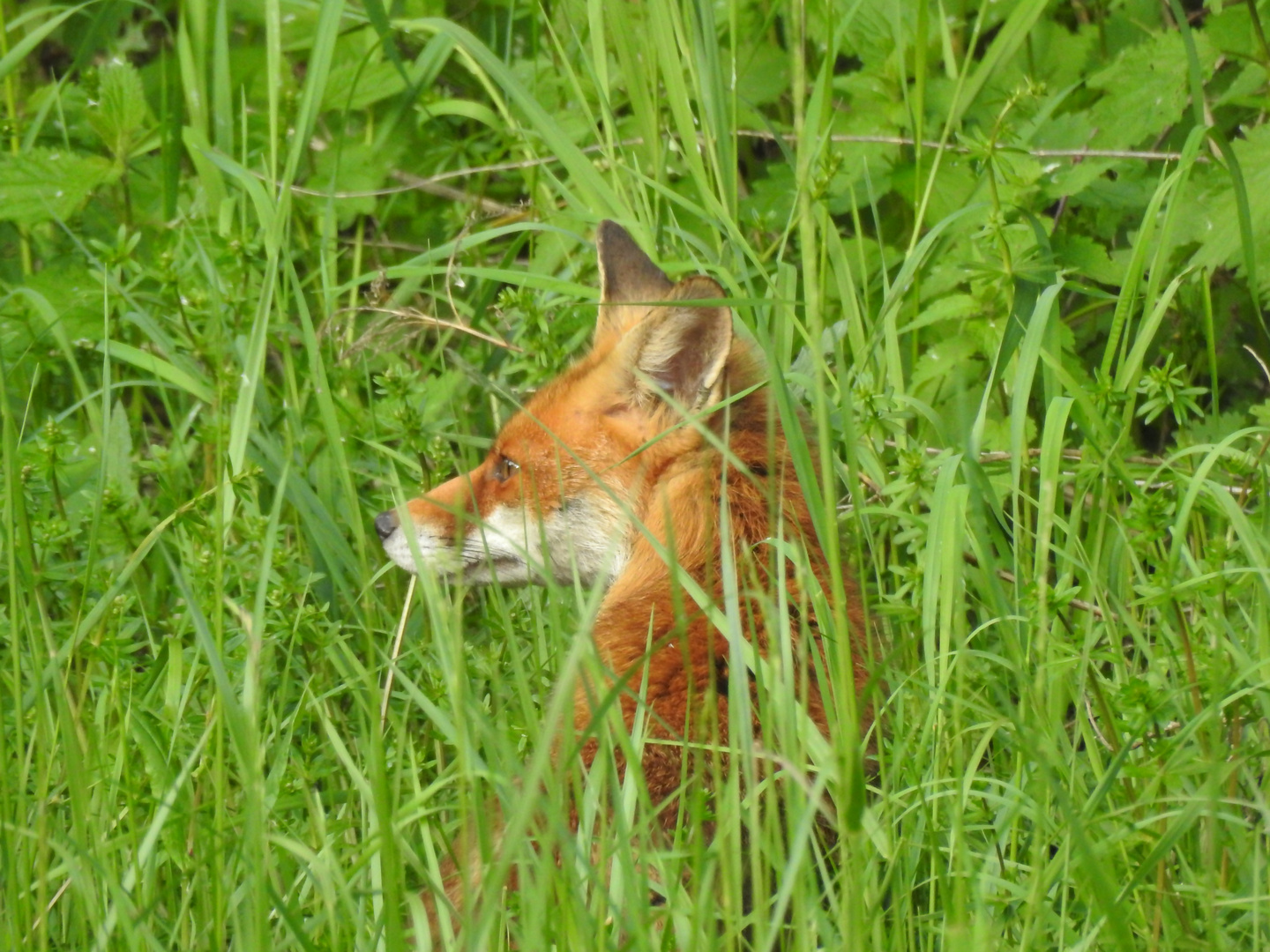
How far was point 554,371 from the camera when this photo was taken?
3844mm

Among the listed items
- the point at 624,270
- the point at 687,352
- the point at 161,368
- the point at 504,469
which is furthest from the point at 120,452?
the point at 687,352

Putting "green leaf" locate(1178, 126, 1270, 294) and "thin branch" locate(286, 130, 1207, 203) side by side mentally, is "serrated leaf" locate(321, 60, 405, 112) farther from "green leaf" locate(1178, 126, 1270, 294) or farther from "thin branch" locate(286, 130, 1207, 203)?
"green leaf" locate(1178, 126, 1270, 294)

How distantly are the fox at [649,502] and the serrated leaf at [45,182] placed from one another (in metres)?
1.58

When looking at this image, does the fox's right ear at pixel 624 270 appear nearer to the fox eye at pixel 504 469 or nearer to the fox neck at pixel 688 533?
the fox eye at pixel 504 469

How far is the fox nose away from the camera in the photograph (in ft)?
11.6

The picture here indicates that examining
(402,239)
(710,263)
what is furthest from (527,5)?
(710,263)

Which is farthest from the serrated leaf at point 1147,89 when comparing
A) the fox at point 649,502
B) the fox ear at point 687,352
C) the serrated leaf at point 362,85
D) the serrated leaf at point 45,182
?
the serrated leaf at point 45,182

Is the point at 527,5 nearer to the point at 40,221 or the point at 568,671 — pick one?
the point at 40,221

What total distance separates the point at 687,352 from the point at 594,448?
1.29 ft

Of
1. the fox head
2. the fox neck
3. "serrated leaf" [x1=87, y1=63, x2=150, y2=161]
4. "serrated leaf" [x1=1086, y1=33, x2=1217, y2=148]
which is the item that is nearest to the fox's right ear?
the fox head

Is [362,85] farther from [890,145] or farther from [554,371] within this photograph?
[890,145]

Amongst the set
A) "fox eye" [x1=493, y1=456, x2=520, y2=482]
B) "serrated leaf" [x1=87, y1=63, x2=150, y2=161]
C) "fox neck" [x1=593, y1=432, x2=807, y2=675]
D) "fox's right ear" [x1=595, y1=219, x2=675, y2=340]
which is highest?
"serrated leaf" [x1=87, y1=63, x2=150, y2=161]

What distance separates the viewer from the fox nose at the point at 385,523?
3525mm

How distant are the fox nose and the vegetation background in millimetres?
116
